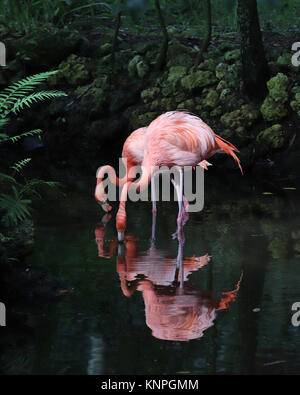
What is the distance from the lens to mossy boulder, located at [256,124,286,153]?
11.5 metres

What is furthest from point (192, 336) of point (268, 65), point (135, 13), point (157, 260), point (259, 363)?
point (135, 13)

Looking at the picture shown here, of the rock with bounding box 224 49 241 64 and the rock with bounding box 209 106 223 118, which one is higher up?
the rock with bounding box 224 49 241 64

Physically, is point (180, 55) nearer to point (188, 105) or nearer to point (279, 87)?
point (188, 105)

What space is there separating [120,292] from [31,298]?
2.20 ft

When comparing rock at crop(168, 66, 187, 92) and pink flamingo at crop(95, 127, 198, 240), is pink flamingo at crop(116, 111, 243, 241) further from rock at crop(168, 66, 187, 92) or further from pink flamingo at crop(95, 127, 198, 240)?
rock at crop(168, 66, 187, 92)

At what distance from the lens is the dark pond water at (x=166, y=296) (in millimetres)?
4668

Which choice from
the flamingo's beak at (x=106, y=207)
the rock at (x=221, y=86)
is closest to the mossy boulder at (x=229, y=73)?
the rock at (x=221, y=86)

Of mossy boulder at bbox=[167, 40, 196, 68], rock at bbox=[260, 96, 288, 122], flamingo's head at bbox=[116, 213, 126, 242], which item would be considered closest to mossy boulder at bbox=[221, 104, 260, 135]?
rock at bbox=[260, 96, 288, 122]

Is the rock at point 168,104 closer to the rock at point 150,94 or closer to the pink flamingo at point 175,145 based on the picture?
the rock at point 150,94

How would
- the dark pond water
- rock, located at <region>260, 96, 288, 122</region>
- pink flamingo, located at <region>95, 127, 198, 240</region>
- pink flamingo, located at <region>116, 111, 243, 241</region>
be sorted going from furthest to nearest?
rock, located at <region>260, 96, 288, 122</region> < pink flamingo, located at <region>95, 127, 198, 240</region> < pink flamingo, located at <region>116, 111, 243, 241</region> < the dark pond water

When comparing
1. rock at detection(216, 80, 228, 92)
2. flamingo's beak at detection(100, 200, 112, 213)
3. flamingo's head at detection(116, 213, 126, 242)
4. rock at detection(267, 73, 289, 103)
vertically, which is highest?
rock at detection(216, 80, 228, 92)

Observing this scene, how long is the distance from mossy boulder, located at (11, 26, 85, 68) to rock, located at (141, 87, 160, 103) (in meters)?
1.92

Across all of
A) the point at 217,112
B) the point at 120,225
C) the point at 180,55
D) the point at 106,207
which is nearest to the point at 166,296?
the point at 120,225

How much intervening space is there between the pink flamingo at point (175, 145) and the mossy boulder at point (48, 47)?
6514 millimetres
